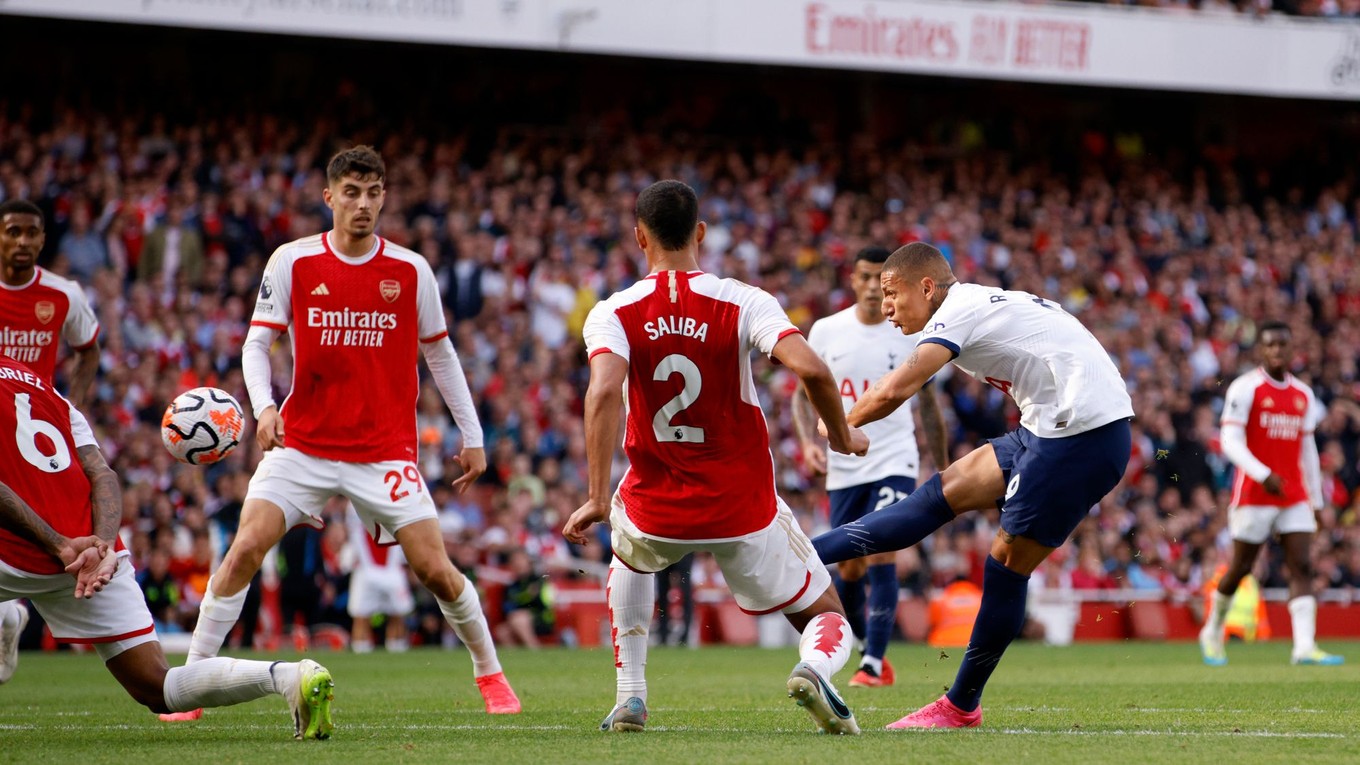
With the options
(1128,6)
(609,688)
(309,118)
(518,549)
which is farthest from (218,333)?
(1128,6)

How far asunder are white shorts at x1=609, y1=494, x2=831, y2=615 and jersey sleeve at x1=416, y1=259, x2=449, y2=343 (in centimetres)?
186

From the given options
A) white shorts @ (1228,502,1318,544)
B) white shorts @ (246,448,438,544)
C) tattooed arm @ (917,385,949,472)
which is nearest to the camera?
white shorts @ (246,448,438,544)

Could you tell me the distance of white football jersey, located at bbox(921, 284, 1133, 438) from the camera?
22.6 feet

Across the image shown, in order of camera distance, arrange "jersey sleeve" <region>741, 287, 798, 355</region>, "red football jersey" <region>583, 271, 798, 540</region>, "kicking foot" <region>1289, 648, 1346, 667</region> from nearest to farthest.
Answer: "jersey sleeve" <region>741, 287, 798, 355</region>, "red football jersey" <region>583, 271, 798, 540</region>, "kicking foot" <region>1289, 648, 1346, 667</region>

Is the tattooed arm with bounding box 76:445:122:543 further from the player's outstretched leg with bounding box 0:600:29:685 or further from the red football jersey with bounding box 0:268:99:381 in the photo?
the red football jersey with bounding box 0:268:99:381

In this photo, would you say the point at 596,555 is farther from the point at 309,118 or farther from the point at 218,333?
the point at 309,118

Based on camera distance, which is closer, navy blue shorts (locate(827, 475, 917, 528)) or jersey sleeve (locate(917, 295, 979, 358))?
jersey sleeve (locate(917, 295, 979, 358))

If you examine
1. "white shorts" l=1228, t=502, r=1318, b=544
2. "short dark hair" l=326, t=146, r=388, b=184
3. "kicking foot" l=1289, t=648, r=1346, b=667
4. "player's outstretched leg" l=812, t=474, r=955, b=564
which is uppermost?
"short dark hair" l=326, t=146, r=388, b=184

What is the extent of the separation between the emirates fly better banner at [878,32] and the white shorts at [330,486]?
13.8 meters

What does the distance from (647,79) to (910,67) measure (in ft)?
15.5

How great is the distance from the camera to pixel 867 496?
1062 cm

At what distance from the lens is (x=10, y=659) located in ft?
29.3

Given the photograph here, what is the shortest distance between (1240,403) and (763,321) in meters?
8.11

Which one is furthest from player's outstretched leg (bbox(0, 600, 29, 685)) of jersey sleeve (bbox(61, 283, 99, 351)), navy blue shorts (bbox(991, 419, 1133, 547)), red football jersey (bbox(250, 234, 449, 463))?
navy blue shorts (bbox(991, 419, 1133, 547))
